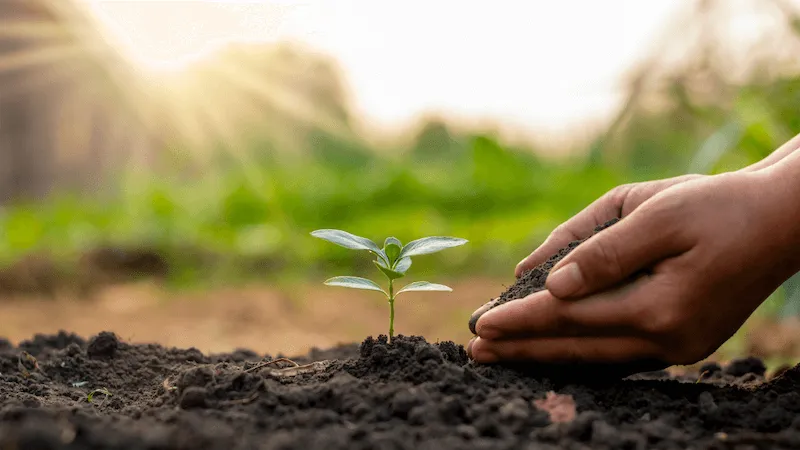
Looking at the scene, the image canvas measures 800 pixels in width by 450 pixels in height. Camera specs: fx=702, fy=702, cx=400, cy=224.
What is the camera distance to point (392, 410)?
1103 mm

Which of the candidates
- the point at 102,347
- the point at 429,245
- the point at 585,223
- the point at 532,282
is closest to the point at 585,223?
the point at 585,223

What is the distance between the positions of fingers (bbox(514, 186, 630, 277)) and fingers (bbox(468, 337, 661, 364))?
1.04 feet

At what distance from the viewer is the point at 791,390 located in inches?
53.1

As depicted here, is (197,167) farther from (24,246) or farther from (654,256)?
(654,256)

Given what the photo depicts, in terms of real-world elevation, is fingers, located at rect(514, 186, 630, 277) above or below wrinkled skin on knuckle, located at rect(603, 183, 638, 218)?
below

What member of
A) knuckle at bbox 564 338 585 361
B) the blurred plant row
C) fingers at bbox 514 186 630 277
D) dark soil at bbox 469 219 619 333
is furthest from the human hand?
the blurred plant row

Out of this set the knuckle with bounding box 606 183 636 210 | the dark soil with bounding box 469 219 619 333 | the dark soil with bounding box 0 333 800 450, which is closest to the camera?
the dark soil with bounding box 0 333 800 450

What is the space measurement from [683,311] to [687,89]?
2.91m

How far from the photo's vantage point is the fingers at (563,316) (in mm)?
1177

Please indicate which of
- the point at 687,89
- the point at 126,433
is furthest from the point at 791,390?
the point at 687,89

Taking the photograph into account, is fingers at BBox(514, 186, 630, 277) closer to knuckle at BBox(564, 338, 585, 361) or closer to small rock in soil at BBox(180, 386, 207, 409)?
knuckle at BBox(564, 338, 585, 361)

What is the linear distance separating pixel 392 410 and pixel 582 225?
73 centimetres

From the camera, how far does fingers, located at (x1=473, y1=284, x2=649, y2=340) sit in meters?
1.18

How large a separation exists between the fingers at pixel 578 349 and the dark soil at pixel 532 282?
92 millimetres
